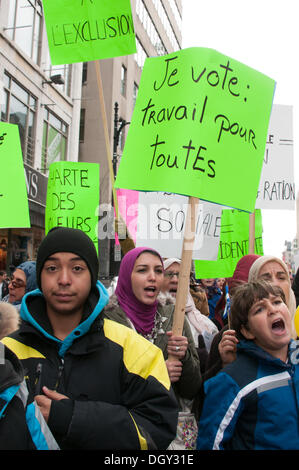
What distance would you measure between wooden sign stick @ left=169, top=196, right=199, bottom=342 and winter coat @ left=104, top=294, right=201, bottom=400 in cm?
23

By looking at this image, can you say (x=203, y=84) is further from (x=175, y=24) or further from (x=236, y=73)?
(x=175, y=24)

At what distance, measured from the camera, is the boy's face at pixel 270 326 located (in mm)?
2135

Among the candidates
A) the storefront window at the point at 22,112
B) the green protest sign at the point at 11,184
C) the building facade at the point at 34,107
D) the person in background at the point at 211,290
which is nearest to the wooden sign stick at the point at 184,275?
the green protest sign at the point at 11,184

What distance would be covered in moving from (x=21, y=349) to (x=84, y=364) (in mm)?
259

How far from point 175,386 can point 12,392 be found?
51.8 inches

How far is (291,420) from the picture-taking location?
6.35ft

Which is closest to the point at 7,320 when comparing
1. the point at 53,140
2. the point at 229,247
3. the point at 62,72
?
the point at 229,247

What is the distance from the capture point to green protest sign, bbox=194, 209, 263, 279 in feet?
16.1

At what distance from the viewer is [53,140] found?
1703 cm

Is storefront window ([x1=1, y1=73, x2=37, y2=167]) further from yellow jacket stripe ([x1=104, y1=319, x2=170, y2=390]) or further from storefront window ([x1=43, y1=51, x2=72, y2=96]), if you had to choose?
yellow jacket stripe ([x1=104, y1=319, x2=170, y2=390])

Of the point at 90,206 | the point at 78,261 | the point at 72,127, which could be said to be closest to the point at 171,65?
the point at 78,261

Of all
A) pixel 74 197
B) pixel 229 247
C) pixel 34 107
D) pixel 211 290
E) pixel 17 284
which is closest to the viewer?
pixel 17 284

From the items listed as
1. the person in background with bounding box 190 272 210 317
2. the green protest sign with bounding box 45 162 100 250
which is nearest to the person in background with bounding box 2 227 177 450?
the person in background with bounding box 190 272 210 317

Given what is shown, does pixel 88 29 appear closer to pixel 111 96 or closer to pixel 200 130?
pixel 200 130
